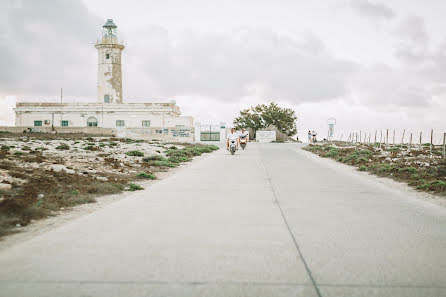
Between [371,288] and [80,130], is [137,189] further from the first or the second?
[80,130]

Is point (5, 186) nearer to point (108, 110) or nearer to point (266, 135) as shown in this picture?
point (266, 135)

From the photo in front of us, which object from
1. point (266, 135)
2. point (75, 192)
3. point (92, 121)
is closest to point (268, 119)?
point (266, 135)

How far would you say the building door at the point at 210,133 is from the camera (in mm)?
62719

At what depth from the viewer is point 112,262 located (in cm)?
470

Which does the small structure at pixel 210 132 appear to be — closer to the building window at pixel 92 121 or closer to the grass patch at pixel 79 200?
the building window at pixel 92 121

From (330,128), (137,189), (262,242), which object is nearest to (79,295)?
(262,242)

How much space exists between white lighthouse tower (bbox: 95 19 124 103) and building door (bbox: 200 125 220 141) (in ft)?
56.6

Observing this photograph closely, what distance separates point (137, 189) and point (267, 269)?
7465mm

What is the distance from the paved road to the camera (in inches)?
157

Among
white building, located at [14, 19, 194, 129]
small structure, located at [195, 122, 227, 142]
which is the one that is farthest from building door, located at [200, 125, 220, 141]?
white building, located at [14, 19, 194, 129]

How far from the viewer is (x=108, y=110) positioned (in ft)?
226

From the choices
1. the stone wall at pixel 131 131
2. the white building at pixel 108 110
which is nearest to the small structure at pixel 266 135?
the stone wall at pixel 131 131

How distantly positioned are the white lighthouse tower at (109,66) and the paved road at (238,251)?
63452 mm

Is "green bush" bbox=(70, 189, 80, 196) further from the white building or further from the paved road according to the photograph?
the white building
